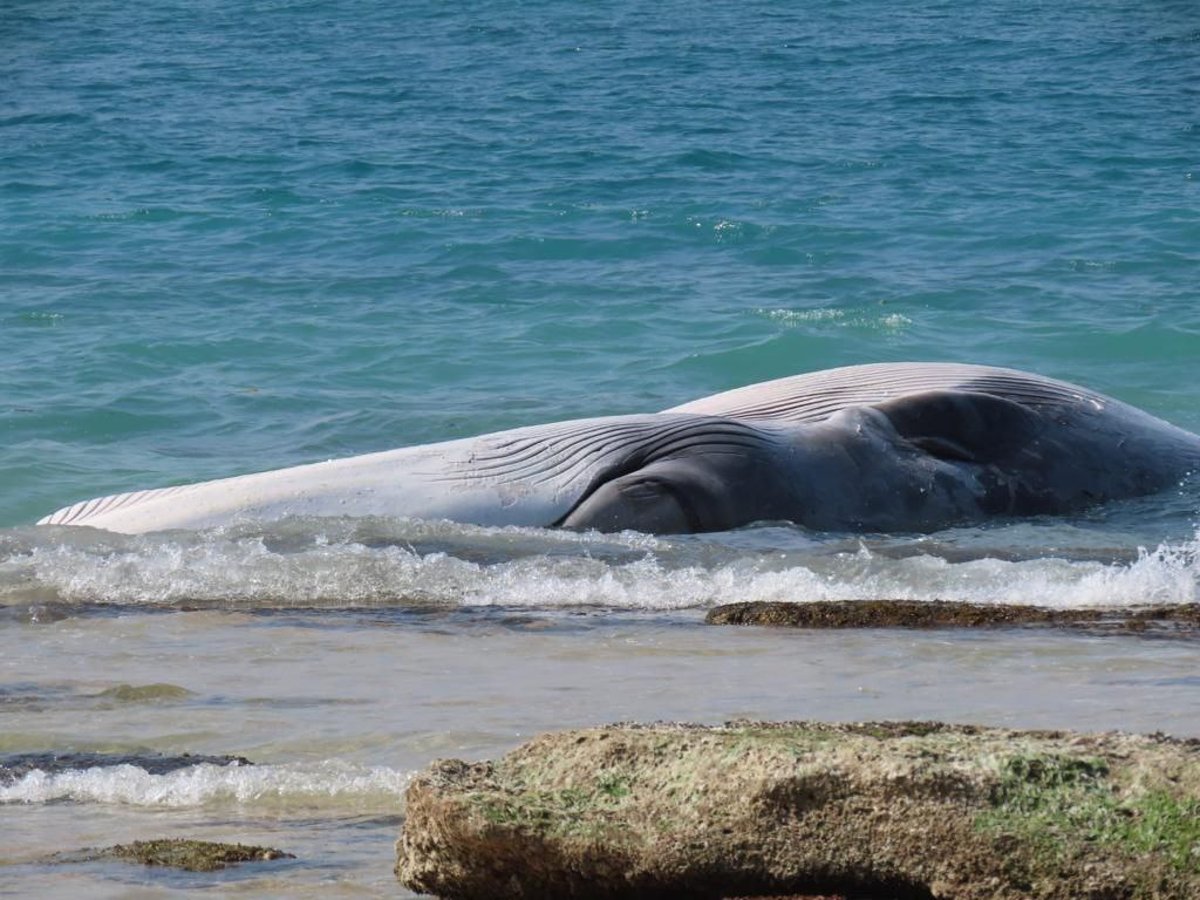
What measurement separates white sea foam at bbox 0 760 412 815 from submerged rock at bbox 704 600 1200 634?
2486mm

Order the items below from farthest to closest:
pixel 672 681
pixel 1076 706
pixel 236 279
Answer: pixel 236 279
pixel 672 681
pixel 1076 706

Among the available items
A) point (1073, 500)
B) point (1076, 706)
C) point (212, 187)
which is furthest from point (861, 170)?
point (1076, 706)

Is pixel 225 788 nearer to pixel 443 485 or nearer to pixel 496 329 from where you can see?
pixel 443 485

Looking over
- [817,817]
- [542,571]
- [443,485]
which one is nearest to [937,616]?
[542,571]

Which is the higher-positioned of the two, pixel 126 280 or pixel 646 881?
pixel 646 881

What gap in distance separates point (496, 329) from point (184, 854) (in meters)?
13.8

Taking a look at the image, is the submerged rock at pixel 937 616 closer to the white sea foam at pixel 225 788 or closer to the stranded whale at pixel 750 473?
the stranded whale at pixel 750 473

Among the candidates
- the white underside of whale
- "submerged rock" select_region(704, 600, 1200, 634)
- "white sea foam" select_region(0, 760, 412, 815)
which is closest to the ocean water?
→ "white sea foam" select_region(0, 760, 412, 815)

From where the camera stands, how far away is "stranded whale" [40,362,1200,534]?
28.7 ft

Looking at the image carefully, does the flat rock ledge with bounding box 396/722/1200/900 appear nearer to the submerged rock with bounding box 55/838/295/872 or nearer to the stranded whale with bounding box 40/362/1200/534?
the submerged rock with bounding box 55/838/295/872

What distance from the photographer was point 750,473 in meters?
8.79

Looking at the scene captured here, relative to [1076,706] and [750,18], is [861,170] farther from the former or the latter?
[1076,706]

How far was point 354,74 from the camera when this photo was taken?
109 ft

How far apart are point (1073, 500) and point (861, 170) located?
16.0 meters
